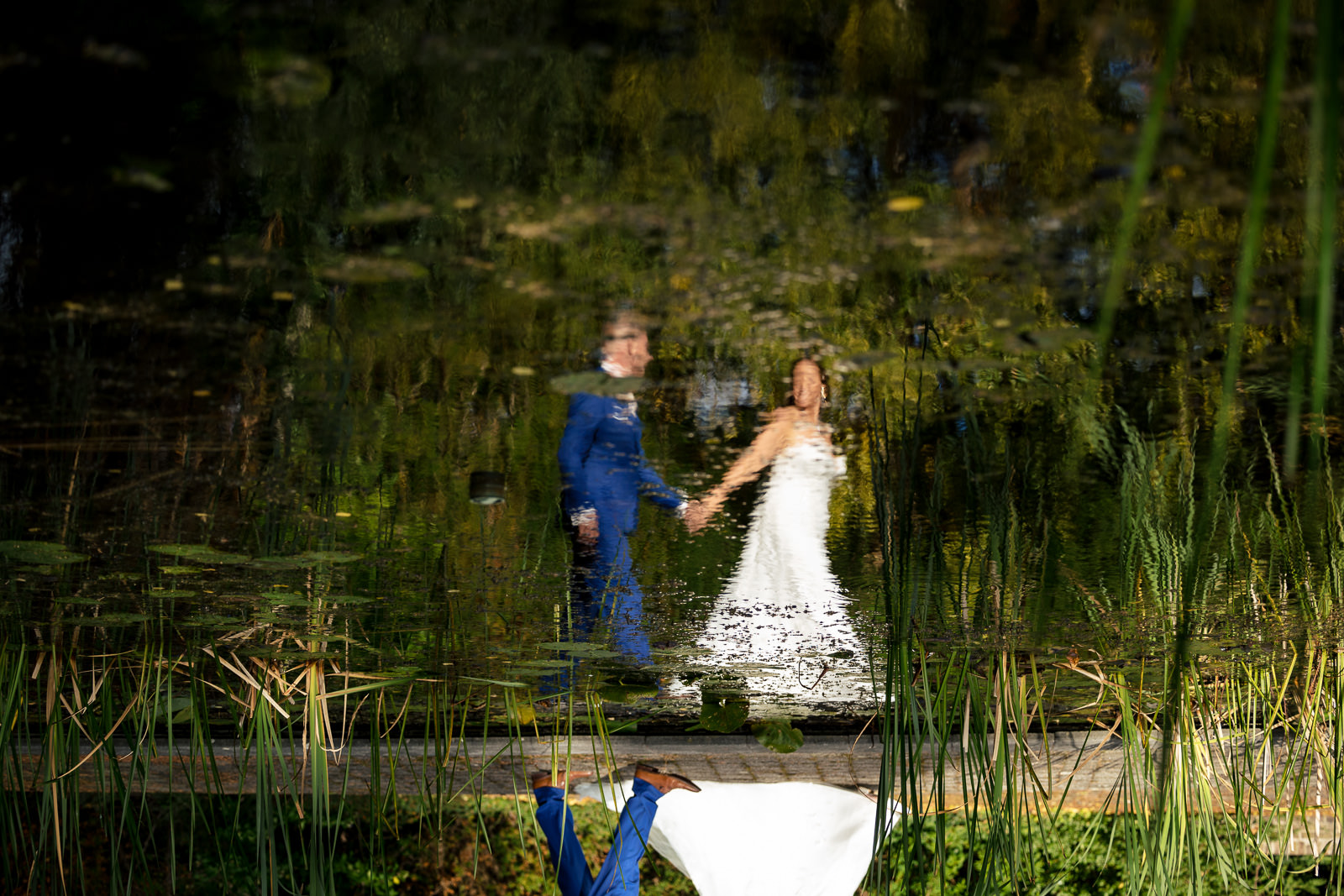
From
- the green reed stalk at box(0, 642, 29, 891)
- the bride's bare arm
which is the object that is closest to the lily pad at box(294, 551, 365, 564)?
the green reed stalk at box(0, 642, 29, 891)

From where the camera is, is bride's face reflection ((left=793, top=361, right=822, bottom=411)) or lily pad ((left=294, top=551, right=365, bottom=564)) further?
lily pad ((left=294, top=551, right=365, bottom=564))

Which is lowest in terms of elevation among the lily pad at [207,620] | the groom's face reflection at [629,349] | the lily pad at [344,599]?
the lily pad at [207,620]

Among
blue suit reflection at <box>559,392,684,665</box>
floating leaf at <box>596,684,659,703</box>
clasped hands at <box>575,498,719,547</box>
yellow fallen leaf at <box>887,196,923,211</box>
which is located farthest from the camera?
floating leaf at <box>596,684,659,703</box>

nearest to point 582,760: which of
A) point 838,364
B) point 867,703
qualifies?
point 867,703

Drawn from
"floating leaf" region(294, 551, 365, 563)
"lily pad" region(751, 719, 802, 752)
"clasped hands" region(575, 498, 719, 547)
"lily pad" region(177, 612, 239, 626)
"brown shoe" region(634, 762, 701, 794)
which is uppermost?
"clasped hands" region(575, 498, 719, 547)

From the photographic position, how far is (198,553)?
7.63ft

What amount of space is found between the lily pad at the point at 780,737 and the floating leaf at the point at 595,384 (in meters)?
3.60

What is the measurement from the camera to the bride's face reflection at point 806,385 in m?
1.44

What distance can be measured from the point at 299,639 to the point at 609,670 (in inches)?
46.6

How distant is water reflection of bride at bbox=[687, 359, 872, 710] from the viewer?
166 cm

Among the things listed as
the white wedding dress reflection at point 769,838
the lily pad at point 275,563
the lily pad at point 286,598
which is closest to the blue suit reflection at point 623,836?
the white wedding dress reflection at point 769,838

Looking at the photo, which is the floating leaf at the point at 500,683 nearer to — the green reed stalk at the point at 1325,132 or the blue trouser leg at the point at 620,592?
the blue trouser leg at the point at 620,592

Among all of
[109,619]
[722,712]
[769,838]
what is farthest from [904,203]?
[769,838]

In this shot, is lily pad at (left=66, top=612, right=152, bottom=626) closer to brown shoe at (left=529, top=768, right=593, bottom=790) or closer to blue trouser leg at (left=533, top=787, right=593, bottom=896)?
brown shoe at (left=529, top=768, right=593, bottom=790)
